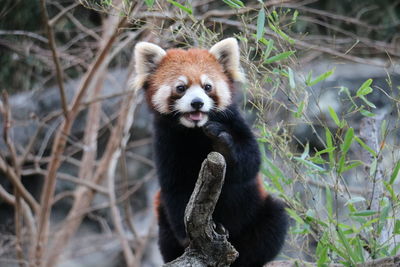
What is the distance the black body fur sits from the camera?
2.79 meters

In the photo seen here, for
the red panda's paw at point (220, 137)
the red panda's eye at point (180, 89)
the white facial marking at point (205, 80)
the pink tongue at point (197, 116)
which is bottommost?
the red panda's paw at point (220, 137)

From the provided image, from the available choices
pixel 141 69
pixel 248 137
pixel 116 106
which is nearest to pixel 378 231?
pixel 248 137

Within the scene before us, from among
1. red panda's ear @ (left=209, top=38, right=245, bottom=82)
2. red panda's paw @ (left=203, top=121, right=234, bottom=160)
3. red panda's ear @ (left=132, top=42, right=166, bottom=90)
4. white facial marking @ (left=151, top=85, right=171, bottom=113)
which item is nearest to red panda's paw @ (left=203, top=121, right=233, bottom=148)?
red panda's paw @ (left=203, top=121, right=234, bottom=160)

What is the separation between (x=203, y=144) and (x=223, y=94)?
301mm

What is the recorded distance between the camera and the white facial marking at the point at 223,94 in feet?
9.36

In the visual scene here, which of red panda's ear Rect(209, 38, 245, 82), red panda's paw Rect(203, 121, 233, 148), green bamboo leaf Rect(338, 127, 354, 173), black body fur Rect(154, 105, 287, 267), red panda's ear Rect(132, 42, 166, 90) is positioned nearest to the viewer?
green bamboo leaf Rect(338, 127, 354, 173)

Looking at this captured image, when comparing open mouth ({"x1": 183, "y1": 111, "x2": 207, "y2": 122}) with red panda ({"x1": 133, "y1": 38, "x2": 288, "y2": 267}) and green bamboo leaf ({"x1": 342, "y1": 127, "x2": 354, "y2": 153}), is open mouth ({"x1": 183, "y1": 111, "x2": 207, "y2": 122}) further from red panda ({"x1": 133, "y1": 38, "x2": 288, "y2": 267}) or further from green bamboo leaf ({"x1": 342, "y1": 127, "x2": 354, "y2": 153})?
green bamboo leaf ({"x1": 342, "y1": 127, "x2": 354, "y2": 153})

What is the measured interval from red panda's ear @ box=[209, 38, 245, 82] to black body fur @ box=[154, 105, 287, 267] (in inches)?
10.3

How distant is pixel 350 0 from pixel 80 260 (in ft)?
15.9

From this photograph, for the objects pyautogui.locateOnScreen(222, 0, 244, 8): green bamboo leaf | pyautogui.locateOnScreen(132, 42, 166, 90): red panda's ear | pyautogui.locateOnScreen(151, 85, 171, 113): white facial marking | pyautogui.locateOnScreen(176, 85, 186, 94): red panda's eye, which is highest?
pyautogui.locateOnScreen(222, 0, 244, 8): green bamboo leaf

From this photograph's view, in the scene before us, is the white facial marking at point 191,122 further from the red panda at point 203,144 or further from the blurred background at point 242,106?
the blurred background at point 242,106

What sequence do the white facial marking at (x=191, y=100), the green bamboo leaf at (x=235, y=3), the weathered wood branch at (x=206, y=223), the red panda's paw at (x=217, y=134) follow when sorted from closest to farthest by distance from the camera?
the weathered wood branch at (x=206, y=223) < the green bamboo leaf at (x=235, y=3) < the red panda's paw at (x=217, y=134) < the white facial marking at (x=191, y=100)

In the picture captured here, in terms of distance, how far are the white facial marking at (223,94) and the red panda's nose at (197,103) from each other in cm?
18

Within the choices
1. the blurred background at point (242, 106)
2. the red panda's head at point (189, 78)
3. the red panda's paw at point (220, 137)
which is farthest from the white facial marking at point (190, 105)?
the blurred background at point (242, 106)
